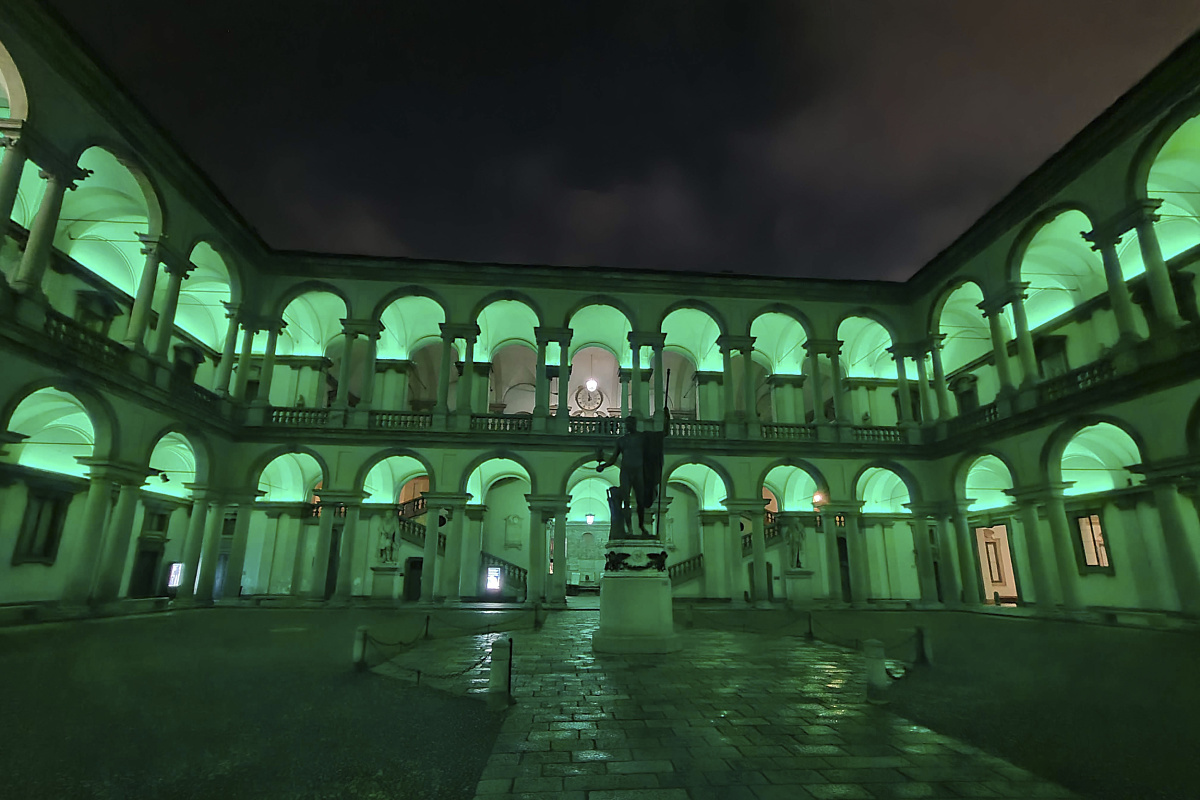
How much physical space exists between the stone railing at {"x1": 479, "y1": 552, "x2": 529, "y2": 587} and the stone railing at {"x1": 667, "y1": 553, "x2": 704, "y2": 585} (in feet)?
21.1

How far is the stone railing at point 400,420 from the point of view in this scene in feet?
68.0

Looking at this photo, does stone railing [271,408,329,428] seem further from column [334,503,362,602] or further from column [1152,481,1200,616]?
column [1152,481,1200,616]

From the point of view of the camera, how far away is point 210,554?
60.9ft

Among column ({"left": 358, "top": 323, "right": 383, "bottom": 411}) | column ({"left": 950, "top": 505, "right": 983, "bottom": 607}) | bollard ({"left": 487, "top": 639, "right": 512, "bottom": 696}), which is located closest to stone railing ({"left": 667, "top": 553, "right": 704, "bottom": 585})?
column ({"left": 950, "top": 505, "right": 983, "bottom": 607})

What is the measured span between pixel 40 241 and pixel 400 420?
10716mm

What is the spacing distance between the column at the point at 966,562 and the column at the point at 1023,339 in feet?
17.2

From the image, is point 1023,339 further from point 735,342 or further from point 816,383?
point 735,342

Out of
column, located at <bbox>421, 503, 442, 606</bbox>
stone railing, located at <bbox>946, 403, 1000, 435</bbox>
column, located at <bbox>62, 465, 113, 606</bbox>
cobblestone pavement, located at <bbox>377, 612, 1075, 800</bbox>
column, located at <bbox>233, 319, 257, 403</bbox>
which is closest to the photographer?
cobblestone pavement, located at <bbox>377, 612, 1075, 800</bbox>

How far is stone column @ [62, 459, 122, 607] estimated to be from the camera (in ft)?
44.9

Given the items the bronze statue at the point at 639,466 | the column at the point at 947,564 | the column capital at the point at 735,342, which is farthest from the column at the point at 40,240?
the column at the point at 947,564

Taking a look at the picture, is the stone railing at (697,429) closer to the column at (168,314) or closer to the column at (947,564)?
the column at (947,564)

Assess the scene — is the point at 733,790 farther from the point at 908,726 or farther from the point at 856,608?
the point at 856,608

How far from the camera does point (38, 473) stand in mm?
15828

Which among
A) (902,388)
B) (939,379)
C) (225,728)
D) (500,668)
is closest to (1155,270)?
(939,379)
